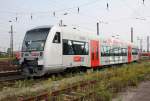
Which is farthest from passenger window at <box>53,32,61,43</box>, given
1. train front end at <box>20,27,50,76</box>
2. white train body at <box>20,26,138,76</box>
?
train front end at <box>20,27,50,76</box>

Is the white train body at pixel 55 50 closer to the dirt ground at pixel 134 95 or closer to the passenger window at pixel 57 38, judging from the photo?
the passenger window at pixel 57 38

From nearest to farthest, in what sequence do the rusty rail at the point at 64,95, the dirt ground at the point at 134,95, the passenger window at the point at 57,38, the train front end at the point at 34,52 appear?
the rusty rail at the point at 64,95, the dirt ground at the point at 134,95, the train front end at the point at 34,52, the passenger window at the point at 57,38

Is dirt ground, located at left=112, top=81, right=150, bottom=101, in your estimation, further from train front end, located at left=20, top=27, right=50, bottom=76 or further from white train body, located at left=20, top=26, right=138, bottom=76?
train front end, located at left=20, top=27, right=50, bottom=76

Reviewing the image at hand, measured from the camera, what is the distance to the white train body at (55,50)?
17672mm

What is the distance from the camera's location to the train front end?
1763cm

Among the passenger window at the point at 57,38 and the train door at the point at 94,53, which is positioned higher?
the passenger window at the point at 57,38

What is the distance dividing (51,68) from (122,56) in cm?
1736

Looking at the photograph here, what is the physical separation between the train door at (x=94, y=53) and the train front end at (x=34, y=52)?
19.2ft

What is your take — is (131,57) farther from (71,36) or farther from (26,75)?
(26,75)

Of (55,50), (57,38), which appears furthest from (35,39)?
(55,50)

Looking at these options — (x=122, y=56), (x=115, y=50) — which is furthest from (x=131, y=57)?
(x=115, y=50)

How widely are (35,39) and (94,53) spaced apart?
6.74m

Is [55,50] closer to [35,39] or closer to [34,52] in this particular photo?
[34,52]

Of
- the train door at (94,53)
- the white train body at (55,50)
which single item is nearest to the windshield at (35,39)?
the white train body at (55,50)
